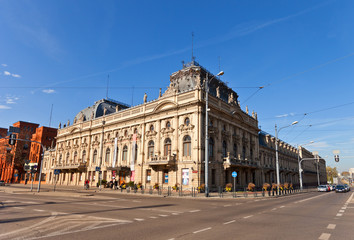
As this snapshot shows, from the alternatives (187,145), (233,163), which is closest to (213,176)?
(233,163)

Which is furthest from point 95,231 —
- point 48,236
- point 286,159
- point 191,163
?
point 286,159

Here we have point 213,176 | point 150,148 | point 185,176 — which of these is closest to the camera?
point 185,176

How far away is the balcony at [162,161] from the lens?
36.8 m

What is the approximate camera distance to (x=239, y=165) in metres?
40.3

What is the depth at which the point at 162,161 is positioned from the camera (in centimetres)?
3738

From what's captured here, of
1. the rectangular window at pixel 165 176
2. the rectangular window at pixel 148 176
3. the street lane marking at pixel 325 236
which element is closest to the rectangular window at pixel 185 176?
the rectangular window at pixel 165 176

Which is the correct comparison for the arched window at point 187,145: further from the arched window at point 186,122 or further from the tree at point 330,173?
the tree at point 330,173

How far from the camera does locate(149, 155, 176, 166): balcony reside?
121ft

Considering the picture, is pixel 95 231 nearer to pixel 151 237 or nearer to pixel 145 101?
pixel 151 237

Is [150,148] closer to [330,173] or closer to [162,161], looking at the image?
[162,161]

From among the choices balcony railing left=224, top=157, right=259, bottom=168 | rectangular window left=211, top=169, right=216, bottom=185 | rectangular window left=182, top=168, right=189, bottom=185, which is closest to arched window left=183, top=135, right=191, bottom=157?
rectangular window left=182, top=168, right=189, bottom=185

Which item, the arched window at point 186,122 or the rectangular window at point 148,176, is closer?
the arched window at point 186,122

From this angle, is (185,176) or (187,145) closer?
(185,176)

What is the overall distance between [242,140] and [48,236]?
145 feet
